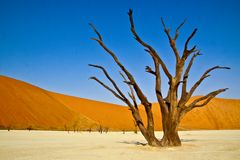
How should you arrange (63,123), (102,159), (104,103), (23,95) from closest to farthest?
(102,159) → (63,123) → (23,95) → (104,103)

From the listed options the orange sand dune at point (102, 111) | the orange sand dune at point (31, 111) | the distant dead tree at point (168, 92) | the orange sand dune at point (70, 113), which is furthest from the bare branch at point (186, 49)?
the orange sand dune at point (102, 111)

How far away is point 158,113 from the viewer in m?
85.4

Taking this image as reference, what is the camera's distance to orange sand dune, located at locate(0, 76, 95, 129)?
42.8 metres

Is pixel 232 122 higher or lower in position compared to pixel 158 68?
higher

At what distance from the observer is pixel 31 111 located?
1906 inches

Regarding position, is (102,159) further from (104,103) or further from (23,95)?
(104,103)

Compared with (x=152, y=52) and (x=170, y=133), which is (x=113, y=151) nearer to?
(x=170, y=133)

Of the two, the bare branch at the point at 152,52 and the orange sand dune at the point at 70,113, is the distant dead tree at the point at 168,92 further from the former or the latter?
the orange sand dune at the point at 70,113


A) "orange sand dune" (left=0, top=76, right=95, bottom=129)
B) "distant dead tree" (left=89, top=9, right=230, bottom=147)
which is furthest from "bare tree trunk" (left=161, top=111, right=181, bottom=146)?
"orange sand dune" (left=0, top=76, right=95, bottom=129)

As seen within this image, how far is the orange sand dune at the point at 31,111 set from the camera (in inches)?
1686

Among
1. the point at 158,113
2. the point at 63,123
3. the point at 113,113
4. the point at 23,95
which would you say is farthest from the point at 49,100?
the point at 158,113

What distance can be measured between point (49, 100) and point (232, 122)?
147 ft

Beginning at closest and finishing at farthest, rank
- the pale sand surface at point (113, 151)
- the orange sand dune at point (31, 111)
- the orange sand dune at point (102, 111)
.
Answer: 1. the pale sand surface at point (113, 151)
2. the orange sand dune at point (31, 111)
3. the orange sand dune at point (102, 111)

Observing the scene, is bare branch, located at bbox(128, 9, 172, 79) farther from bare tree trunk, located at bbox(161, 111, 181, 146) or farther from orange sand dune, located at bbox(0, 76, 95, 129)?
orange sand dune, located at bbox(0, 76, 95, 129)
